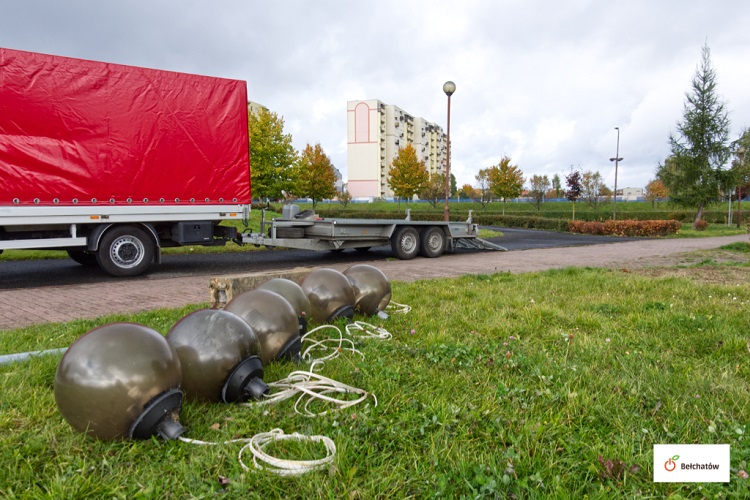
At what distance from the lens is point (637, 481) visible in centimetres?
207

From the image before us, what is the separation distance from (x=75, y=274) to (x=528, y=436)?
9.20 m

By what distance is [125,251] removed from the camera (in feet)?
29.4

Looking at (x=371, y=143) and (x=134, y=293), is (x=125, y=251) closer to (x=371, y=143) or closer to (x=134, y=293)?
(x=134, y=293)

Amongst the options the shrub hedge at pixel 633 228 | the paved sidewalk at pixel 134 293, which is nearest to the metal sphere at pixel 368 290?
the paved sidewalk at pixel 134 293

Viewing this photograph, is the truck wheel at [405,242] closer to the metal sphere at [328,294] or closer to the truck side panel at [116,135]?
the truck side panel at [116,135]

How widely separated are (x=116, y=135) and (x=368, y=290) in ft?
20.7

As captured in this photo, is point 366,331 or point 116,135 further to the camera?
point 116,135

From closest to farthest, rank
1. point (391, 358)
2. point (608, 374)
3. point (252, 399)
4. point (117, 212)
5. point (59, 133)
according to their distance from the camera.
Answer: point (252, 399), point (608, 374), point (391, 358), point (59, 133), point (117, 212)

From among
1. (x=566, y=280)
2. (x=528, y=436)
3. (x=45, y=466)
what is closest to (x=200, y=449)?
(x=45, y=466)

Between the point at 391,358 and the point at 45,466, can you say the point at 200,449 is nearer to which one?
the point at 45,466

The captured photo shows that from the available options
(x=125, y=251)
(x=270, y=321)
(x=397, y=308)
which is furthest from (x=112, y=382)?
(x=125, y=251)

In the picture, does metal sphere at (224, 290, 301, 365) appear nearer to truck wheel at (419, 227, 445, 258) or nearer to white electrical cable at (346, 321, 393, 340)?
white electrical cable at (346, 321, 393, 340)

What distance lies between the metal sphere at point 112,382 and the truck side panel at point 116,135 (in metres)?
7.16

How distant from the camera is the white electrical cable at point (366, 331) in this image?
4.23 metres
